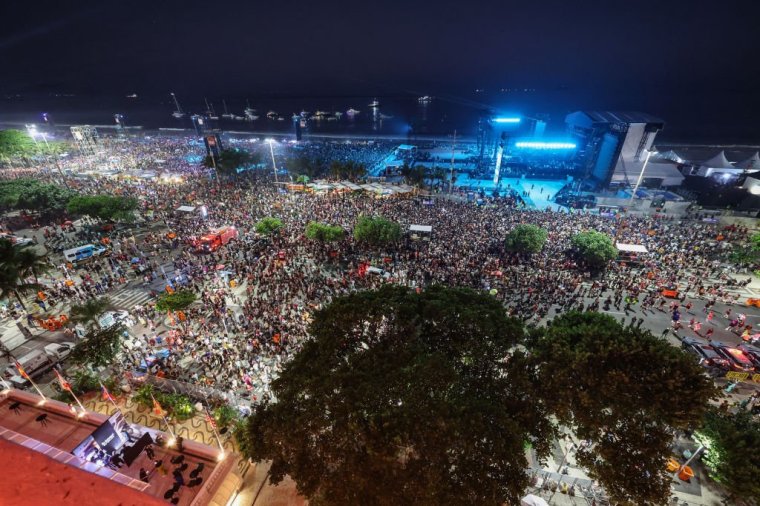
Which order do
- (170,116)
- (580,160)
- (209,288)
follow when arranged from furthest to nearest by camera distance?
(170,116) < (580,160) < (209,288)

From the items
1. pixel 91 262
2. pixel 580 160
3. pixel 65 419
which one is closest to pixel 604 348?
pixel 65 419

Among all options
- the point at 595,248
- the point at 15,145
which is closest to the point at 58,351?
the point at 595,248

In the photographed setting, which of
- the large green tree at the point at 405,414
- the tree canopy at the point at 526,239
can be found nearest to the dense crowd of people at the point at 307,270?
the tree canopy at the point at 526,239

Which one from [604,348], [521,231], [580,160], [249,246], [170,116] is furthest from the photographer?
[170,116]

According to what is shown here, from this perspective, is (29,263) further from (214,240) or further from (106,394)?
(106,394)

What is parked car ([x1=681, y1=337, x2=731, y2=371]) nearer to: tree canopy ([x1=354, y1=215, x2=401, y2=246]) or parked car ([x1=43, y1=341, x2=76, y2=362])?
tree canopy ([x1=354, y1=215, x2=401, y2=246])

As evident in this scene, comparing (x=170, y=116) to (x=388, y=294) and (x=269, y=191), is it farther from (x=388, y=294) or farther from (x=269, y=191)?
(x=388, y=294)

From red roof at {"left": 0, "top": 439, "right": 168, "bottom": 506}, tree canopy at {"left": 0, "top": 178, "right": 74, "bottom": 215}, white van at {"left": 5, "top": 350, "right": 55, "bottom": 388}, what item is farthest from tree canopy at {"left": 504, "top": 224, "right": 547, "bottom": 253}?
tree canopy at {"left": 0, "top": 178, "right": 74, "bottom": 215}
